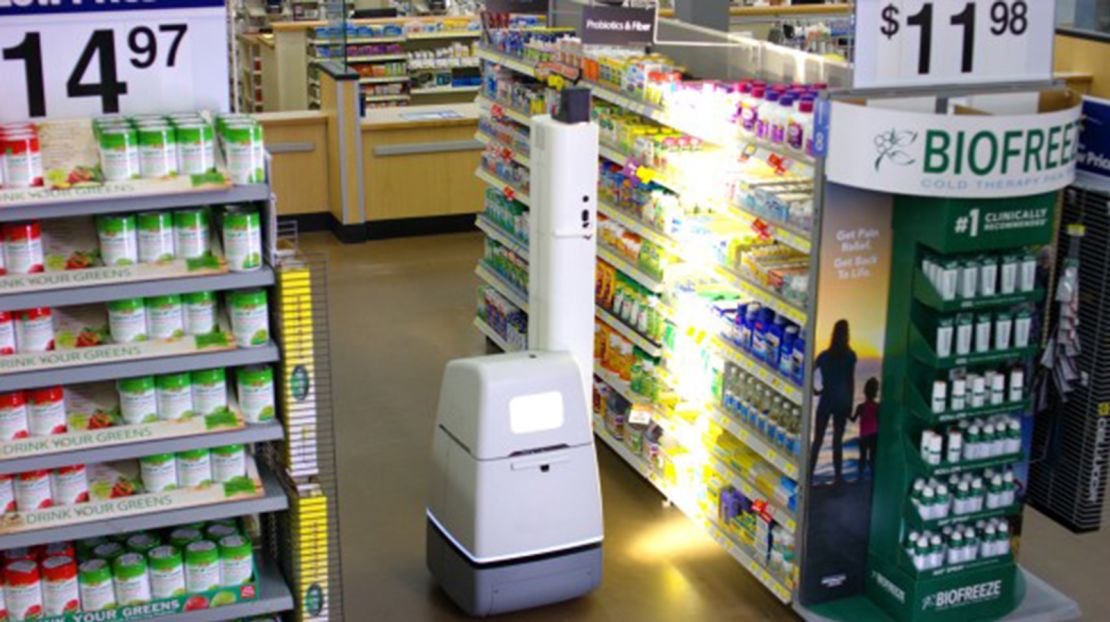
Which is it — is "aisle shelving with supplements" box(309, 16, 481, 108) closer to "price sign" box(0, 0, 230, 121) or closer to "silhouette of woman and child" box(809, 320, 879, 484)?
"silhouette of woman and child" box(809, 320, 879, 484)

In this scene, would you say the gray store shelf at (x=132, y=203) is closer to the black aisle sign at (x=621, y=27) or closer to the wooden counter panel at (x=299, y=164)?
the black aisle sign at (x=621, y=27)

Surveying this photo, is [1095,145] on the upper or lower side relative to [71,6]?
lower

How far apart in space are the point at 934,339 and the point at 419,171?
21.9 feet

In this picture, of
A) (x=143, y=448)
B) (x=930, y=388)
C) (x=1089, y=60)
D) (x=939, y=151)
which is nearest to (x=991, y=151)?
(x=939, y=151)

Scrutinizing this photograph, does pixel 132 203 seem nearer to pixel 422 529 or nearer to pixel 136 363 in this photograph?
pixel 136 363

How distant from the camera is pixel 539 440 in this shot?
593 cm

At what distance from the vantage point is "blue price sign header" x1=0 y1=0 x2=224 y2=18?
4.57 meters

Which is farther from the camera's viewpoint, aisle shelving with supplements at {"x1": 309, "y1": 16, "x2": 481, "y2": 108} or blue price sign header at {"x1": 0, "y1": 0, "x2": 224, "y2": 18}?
aisle shelving with supplements at {"x1": 309, "y1": 16, "x2": 481, "y2": 108}

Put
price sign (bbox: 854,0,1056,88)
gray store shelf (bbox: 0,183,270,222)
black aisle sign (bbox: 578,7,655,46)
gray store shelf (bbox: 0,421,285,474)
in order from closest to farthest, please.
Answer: gray store shelf (bbox: 0,183,270,222) < gray store shelf (bbox: 0,421,285,474) < price sign (bbox: 854,0,1056,88) < black aisle sign (bbox: 578,7,655,46)

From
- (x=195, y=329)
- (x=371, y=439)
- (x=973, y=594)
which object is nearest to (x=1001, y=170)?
(x=973, y=594)

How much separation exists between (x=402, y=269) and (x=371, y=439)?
324 cm

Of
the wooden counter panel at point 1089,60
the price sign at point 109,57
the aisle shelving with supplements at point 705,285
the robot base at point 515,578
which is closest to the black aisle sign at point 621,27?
the aisle shelving with supplements at point 705,285

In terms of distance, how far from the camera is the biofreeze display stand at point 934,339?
17.7ft

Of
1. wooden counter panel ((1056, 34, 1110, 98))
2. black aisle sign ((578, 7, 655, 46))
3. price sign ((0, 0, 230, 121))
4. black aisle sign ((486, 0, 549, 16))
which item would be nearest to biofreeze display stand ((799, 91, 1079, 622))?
black aisle sign ((578, 7, 655, 46))
